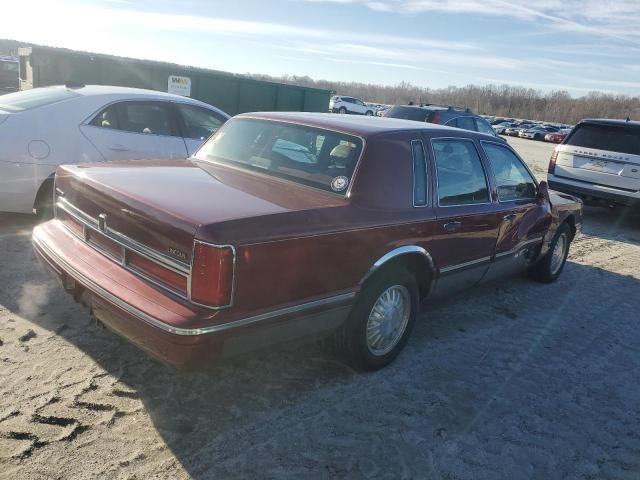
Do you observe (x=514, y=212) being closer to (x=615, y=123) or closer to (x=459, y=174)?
(x=459, y=174)

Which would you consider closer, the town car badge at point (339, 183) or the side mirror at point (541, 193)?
the town car badge at point (339, 183)

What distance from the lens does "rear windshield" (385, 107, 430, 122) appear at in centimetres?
1176

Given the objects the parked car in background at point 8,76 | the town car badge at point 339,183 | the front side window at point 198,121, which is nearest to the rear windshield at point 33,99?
the front side window at point 198,121

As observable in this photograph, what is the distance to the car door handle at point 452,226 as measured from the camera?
3.98 m

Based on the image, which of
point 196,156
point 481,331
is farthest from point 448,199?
point 196,156

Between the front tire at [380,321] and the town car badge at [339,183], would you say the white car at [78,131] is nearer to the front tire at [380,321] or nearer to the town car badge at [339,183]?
the town car badge at [339,183]

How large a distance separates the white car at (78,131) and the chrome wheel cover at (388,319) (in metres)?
3.54

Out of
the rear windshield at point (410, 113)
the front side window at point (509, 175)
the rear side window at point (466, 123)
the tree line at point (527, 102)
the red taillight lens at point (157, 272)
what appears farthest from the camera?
the tree line at point (527, 102)

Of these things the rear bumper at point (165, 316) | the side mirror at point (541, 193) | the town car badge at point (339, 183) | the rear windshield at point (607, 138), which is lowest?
the rear bumper at point (165, 316)

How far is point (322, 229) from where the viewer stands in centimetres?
303

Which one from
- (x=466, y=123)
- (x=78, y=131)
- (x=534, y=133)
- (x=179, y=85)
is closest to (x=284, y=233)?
(x=78, y=131)

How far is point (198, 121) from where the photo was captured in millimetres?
6664

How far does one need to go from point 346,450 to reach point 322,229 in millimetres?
1167

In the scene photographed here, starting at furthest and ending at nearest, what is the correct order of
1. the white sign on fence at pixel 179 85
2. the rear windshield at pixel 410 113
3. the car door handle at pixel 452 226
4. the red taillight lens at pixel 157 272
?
1. the white sign on fence at pixel 179 85
2. the rear windshield at pixel 410 113
3. the car door handle at pixel 452 226
4. the red taillight lens at pixel 157 272
